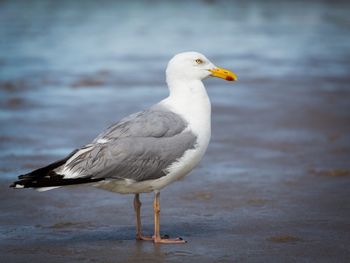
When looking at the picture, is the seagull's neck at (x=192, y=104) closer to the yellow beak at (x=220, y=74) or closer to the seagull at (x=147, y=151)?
the seagull at (x=147, y=151)

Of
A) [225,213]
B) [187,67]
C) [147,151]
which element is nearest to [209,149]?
[225,213]

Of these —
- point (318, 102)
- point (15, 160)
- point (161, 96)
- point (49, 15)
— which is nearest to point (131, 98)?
point (161, 96)

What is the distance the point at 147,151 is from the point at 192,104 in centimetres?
53

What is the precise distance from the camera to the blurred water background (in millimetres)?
10789

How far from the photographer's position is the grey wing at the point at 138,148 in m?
5.85

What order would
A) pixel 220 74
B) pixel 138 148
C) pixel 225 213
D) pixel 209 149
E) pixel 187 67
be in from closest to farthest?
pixel 138 148
pixel 187 67
pixel 220 74
pixel 225 213
pixel 209 149

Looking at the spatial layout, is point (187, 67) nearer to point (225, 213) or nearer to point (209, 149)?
point (225, 213)

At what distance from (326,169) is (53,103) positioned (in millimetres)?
5177

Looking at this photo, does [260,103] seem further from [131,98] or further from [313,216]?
[313,216]

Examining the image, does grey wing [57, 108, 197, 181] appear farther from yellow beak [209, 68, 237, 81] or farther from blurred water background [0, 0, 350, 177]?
blurred water background [0, 0, 350, 177]

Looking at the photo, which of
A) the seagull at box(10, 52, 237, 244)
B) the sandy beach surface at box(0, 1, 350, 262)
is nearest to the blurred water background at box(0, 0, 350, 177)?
the sandy beach surface at box(0, 1, 350, 262)

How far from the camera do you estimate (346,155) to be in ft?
29.0

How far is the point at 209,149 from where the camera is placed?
9.20 meters

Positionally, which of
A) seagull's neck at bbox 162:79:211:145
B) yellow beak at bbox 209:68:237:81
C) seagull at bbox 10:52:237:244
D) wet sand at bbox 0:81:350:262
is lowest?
Answer: wet sand at bbox 0:81:350:262
